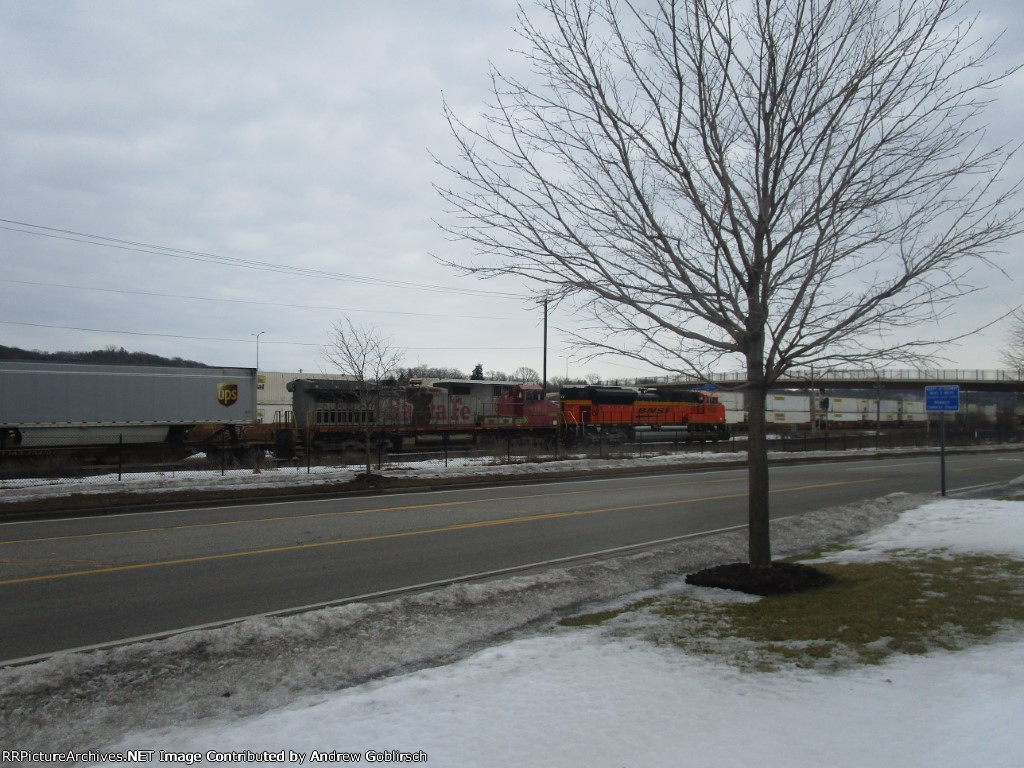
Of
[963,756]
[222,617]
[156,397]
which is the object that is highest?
[156,397]

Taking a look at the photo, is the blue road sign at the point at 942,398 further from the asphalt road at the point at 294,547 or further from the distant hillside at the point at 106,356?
the distant hillside at the point at 106,356

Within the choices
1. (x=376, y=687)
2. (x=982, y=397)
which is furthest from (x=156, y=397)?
(x=982, y=397)

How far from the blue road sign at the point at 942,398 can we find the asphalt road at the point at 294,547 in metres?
2.72

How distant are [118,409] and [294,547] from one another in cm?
1819

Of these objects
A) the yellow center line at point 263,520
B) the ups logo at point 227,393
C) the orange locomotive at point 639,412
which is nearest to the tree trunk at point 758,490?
the yellow center line at point 263,520

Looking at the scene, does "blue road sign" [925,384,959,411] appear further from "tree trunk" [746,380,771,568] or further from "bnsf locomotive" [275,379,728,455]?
"bnsf locomotive" [275,379,728,455]

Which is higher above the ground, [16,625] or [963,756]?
[963,756]

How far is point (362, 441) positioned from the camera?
1250 inches

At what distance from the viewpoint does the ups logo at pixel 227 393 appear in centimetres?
2842

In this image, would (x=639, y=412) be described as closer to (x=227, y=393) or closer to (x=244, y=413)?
(x=244, y=413)

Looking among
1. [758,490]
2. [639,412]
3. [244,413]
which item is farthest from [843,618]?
[639,412]

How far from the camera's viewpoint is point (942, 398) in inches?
710

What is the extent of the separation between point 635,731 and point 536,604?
3697 millimetres

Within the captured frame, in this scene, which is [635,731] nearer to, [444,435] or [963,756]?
[963,756]
